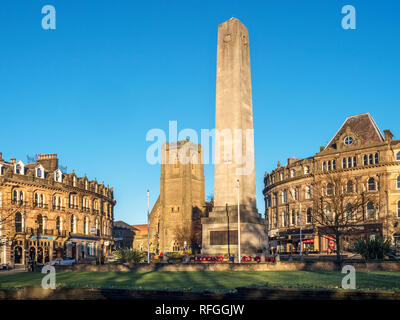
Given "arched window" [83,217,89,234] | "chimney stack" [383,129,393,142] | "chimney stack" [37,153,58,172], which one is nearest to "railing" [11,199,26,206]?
"chimney stack" [37,153,58,172]

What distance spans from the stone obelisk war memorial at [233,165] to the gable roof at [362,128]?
3799 cm

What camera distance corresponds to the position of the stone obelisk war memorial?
33625 millimetres

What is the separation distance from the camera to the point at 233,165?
34.9 meters

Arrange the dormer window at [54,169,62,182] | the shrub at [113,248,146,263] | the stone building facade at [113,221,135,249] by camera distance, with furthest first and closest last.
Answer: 1. the stone building facade at [113,221,135,249]
2. the dormer window at [54,169,62,182]
3. the shrub at [113,248,146,263]

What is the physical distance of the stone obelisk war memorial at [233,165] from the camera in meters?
33.6

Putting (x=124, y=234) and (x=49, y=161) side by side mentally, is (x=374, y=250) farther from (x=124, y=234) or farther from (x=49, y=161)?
(x=124, y=234)

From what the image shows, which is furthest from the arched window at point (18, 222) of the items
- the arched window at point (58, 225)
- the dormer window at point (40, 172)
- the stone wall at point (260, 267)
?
the stone wall at point (260, 267)

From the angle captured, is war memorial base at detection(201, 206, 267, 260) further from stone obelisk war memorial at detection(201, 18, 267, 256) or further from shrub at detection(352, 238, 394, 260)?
shrub at detection(352, 238, 394, 260)

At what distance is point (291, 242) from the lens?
72188 millimetres

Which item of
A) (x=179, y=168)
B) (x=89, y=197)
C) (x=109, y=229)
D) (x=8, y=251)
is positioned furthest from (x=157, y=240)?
(x=8, y=251)

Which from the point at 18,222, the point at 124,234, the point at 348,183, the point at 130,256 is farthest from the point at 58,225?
the point at 124,234

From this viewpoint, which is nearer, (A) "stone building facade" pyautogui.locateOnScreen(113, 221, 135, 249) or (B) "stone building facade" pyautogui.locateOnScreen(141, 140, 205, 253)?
(B) "stone building facade" pyautogui.locateOnScreen(141, 140, 205, 253)
